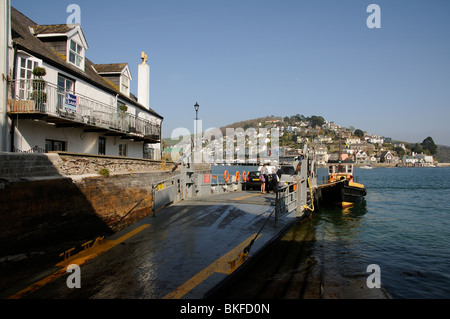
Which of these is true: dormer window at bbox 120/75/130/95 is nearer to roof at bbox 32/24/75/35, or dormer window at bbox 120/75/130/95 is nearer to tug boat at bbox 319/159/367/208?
roof at bbox 32/24/75/35

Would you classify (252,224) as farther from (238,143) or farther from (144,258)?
(238,143)

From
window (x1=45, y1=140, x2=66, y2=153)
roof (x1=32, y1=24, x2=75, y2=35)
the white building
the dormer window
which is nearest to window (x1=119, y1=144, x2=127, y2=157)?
the white building

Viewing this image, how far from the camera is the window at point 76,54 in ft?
60.4

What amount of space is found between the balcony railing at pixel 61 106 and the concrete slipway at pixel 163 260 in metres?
8.19

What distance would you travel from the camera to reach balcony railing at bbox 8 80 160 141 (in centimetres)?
1294

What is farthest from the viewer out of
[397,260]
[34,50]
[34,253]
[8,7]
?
[34,50]

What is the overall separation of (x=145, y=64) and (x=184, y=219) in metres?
23.3

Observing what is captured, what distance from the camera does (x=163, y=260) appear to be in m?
6.93

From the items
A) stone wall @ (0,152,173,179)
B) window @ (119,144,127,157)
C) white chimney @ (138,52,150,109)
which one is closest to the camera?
stone wall @ (0,152,173,179)

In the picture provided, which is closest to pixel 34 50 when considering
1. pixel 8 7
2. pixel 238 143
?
pixel 8 7

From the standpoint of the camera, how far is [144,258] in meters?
7.10

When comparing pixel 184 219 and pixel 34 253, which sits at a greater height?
pixel 184 219

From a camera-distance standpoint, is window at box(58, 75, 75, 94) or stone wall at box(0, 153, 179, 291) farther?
window at box(58, 75, 75, 94)

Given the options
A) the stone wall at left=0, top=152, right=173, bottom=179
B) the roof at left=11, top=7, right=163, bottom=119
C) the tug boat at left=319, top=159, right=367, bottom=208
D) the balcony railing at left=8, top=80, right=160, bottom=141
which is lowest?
the tug boat at left=319, top=159, right=367, bottom=208
